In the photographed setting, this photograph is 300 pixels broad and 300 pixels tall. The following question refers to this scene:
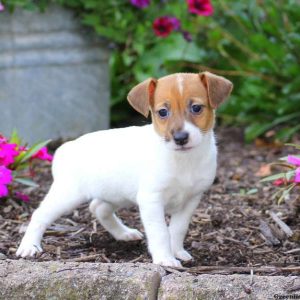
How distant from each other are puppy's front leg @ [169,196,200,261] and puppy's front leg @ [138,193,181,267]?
208 mm

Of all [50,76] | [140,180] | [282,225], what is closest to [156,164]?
[140,180]

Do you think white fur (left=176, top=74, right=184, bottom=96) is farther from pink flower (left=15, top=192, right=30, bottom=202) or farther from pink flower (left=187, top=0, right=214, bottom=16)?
pink flower (left=187, top=0, right=214, bottom=16)

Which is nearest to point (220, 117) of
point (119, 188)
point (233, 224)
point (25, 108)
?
point (25, 108)

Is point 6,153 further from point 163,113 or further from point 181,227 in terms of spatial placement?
point 163,113

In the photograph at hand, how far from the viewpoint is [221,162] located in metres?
5.69

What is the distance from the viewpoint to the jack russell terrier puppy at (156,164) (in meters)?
3.16

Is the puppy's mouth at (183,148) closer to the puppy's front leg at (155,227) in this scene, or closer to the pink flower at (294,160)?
the puppy's front leg at (155,227)

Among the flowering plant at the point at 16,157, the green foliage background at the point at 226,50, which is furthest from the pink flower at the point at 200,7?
the flowering plant at the point at 16,157

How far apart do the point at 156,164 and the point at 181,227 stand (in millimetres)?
380

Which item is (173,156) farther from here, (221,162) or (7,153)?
(221,162)

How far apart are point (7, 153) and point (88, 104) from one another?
220 centimetres

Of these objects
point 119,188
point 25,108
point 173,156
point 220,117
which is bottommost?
point 220,117

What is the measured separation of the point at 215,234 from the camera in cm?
391

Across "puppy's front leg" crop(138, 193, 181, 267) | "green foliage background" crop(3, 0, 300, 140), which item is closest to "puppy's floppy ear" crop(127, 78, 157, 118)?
"puppy's front leg" crop(138, 193, 181, 267)
